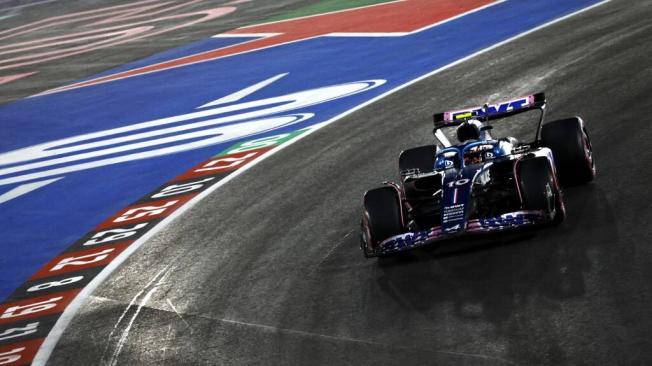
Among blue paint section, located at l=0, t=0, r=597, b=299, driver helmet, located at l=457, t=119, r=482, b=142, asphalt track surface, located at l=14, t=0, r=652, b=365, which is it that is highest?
driver helmet, located at l=457, t=119, r=482, b=142

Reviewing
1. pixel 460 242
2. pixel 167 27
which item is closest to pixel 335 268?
pixel 460 242

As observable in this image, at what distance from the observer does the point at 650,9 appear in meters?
19.4

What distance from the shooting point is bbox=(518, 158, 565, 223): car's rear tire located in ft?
31.2

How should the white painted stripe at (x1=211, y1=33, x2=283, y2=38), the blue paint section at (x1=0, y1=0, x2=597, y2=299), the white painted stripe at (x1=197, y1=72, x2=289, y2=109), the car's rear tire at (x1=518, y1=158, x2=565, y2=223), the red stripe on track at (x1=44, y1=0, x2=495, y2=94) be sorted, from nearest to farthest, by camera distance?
the car's rear tire at (x1=518, y1=158, x2=565, y2=223)
the blue paint section at (x1=0, y1=0, x2=597, y2=299)
the white painted stripe at (x1=197, y1=72, x2=289, y2=109)
the red stripe on track at (x1=44, y1=0, x2=495, y2=94)
the white painted stripe at (x1=211, y1=33, x2=283, y2=38)

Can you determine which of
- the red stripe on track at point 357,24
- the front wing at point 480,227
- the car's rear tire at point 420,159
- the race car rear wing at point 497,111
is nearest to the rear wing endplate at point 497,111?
the race car rear wing at point 497,111

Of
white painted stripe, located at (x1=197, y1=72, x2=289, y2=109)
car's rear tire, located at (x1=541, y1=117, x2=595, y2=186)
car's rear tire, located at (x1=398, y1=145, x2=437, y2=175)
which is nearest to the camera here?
car's rear tire, located at (x1=541, y1=117, x2=595, y2=186)

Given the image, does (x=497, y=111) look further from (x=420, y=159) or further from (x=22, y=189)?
(x=22, y=189)

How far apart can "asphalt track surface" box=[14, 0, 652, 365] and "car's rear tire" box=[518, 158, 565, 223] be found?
25 centimetres

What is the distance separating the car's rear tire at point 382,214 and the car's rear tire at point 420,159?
1.23 metres

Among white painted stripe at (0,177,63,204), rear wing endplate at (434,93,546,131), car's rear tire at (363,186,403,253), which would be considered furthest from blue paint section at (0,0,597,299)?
rear wing endplate at (434,93,546,131)

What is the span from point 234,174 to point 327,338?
6825 mm

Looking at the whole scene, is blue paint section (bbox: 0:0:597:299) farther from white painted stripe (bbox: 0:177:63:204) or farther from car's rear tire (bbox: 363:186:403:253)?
car's rear tire (bbox: 363:186:403:253)

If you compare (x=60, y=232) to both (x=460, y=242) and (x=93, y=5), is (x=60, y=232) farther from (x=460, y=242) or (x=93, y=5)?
(x=93, y=5)

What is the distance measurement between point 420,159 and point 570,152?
1.68m
